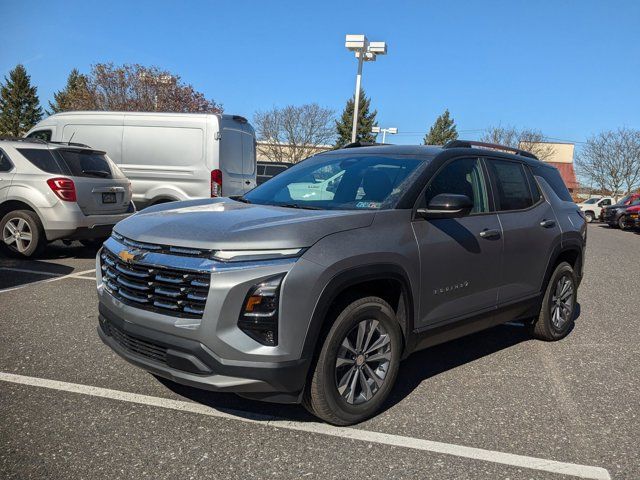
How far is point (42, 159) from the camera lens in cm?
765

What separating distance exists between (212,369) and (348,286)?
842 millimetres

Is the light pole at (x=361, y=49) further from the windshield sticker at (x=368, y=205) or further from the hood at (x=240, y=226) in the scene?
the hood at (x=240, y=226)

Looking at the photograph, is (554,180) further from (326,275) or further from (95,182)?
(95,182)

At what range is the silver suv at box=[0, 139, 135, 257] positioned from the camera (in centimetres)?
752

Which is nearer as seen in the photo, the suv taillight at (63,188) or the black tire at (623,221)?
the suv taillight at (63,188)

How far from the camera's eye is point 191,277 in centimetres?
275

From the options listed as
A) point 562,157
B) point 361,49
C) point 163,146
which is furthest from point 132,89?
point 562,157

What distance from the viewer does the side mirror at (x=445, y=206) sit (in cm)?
337

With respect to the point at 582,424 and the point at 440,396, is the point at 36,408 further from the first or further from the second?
the point at 582,424

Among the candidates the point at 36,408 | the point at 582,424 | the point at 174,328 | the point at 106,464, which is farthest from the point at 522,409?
the point at 36,408

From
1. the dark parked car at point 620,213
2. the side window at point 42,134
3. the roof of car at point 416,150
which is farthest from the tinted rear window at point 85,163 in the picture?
the dark parked car at point 620,213

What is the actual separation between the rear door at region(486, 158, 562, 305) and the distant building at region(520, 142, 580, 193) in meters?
56.4

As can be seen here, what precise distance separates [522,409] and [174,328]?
7.58ft

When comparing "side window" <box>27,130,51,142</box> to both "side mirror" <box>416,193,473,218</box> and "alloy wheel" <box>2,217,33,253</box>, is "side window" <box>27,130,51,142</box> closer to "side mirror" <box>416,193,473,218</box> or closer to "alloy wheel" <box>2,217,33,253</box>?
"alloy wheel" <box>2,217,33,253</box>
